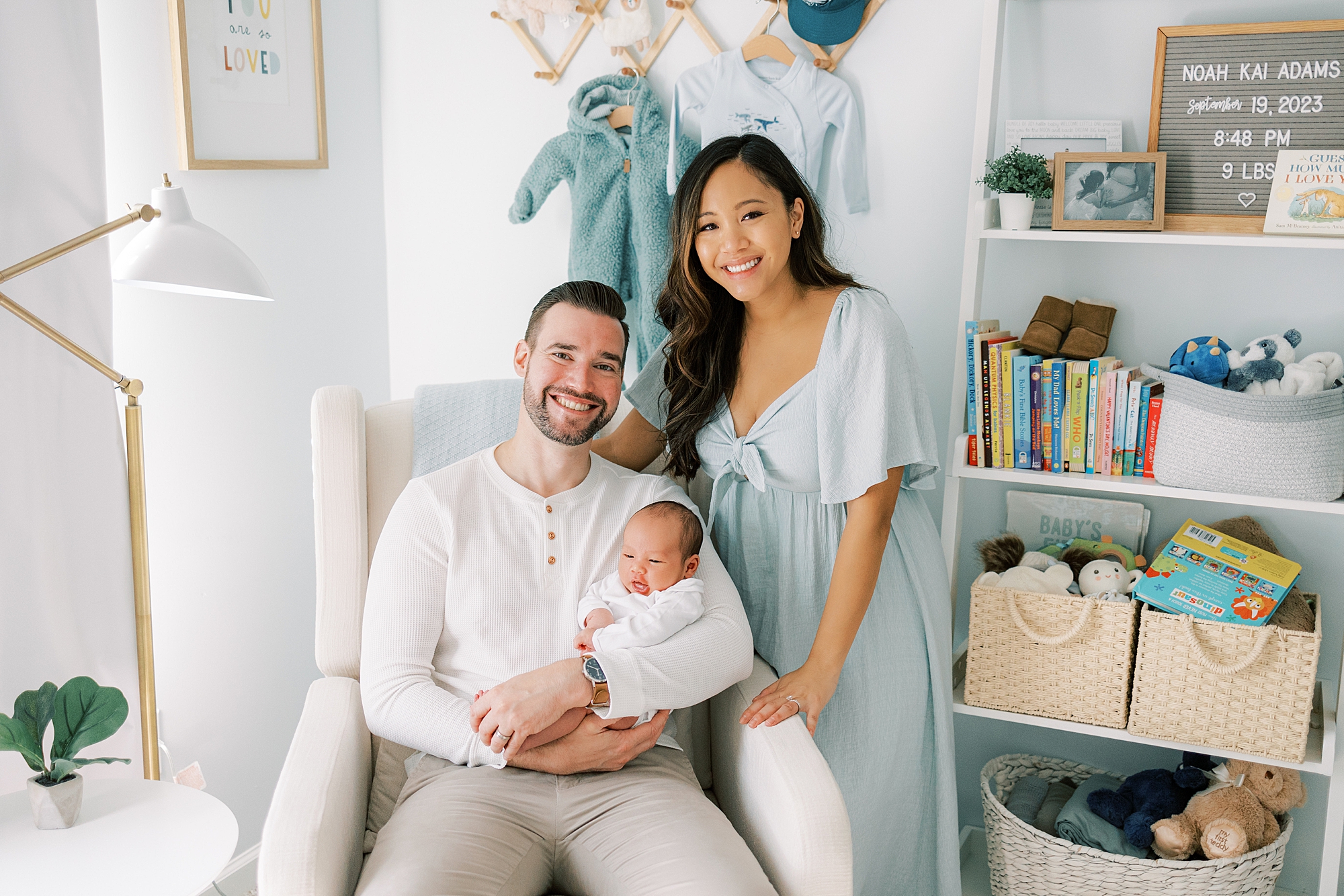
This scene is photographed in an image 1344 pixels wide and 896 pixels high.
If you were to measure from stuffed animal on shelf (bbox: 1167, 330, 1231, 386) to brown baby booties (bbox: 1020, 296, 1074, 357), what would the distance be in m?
0.21

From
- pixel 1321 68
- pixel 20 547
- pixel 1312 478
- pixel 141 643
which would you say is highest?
pixel 1321 68

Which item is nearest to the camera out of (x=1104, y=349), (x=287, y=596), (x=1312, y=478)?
(x=1312, y=478)

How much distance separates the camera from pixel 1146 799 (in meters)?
1.85

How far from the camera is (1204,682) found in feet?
5.69

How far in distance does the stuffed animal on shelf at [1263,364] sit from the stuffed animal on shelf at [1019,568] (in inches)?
17.6

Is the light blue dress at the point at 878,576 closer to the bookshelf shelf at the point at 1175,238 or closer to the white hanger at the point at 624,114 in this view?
the bookshelf shelf at the point at 1175,238

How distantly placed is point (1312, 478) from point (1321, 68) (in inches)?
28.0

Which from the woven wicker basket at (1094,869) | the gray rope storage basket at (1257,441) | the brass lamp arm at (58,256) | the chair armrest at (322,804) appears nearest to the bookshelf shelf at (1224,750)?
the woven wicker basket at (1094,869)

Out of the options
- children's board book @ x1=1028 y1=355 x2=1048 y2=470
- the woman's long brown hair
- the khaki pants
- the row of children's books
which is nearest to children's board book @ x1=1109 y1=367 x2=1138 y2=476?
the row of children's books

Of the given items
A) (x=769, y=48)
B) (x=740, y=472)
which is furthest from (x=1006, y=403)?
(x=769, y=48)

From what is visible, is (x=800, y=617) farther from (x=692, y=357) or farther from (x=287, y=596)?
(x=287, y=596)

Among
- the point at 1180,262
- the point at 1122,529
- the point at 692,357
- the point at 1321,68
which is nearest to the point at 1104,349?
the point at 1180,262

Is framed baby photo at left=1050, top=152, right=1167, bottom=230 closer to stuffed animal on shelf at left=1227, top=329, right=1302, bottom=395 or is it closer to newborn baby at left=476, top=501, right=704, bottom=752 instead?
stuffed animal on shelf at left=1227, top=329, right=1302, bottom=395

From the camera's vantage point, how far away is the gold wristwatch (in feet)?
4.39
